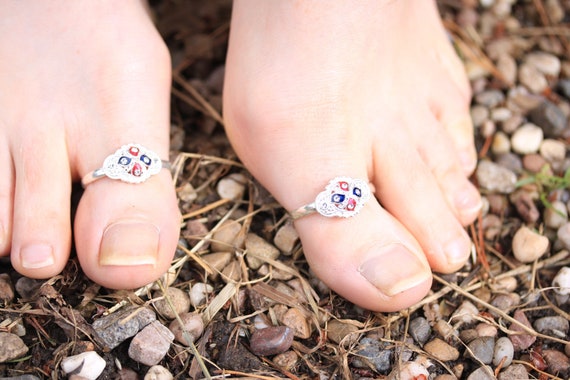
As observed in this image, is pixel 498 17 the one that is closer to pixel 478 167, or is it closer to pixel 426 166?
pixel 478 167

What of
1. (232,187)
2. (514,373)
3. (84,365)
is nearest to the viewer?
(84,365)

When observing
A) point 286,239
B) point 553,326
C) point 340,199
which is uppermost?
point 340,199

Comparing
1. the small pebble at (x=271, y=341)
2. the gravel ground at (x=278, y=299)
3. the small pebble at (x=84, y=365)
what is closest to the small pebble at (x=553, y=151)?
the gravel ground at (x=278, y=299)

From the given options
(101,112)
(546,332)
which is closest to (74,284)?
(101,112)

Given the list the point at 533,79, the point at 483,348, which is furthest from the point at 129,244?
the point at 533,79

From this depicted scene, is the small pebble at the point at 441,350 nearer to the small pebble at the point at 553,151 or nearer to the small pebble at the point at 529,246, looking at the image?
the small pebble at the point at 529,246

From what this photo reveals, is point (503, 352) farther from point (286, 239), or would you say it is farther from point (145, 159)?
point (145, 159)
